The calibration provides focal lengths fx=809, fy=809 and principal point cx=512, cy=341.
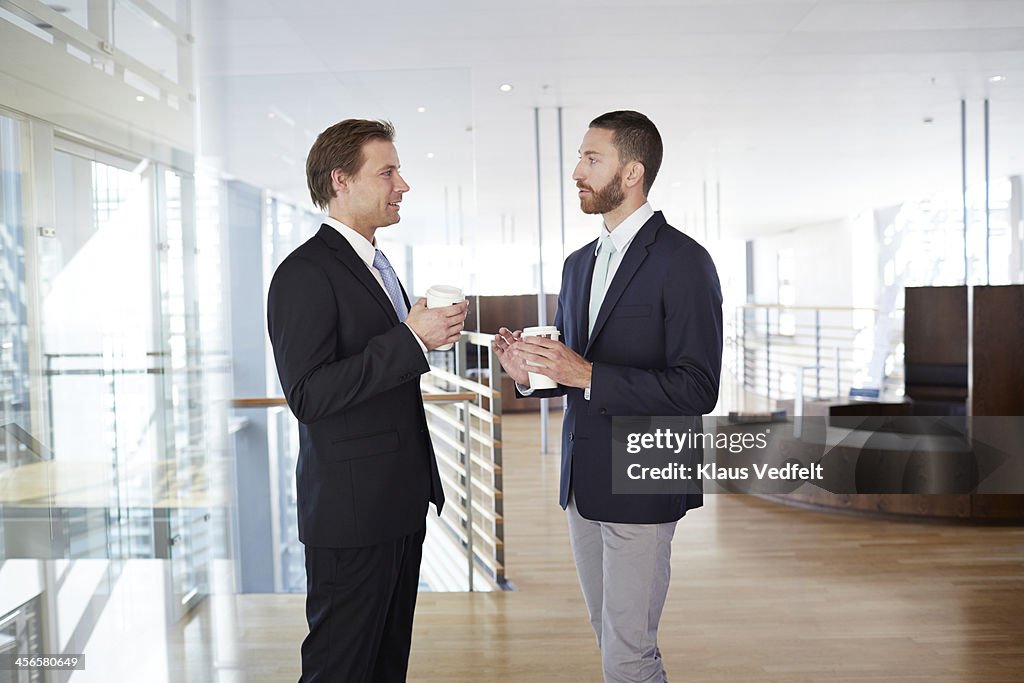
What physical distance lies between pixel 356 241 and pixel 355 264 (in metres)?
0.08

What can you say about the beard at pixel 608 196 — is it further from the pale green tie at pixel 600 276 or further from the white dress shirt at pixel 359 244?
the white dress shirt at pixel 359 244

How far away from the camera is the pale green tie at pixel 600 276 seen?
6.08 feet

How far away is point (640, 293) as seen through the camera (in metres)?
1.72

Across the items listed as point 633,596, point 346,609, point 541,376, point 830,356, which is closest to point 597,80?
point 541,376

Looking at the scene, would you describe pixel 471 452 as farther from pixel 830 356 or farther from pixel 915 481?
pixel 830 356

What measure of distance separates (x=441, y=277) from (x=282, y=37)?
1465 millimetres

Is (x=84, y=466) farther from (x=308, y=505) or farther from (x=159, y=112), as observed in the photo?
(x=159, y=112)

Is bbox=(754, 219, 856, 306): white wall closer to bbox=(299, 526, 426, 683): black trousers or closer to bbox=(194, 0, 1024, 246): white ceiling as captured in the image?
bbox=(194, 0, 1024, 246): white ceiling

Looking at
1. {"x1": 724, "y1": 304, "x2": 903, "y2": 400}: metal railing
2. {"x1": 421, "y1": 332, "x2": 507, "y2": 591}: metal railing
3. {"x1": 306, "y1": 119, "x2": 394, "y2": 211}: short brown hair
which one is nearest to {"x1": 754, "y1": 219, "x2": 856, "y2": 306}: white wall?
{"x1": 724, "y1": 304, "x2": 903, "y2": 400}: metal railing

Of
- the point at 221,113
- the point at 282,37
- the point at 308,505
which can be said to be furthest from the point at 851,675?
the point at 282,37

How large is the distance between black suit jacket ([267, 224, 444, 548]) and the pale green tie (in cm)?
44

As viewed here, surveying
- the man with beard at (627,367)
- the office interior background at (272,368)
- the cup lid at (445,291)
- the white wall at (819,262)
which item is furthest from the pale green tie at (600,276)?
the white wall at (819,262)

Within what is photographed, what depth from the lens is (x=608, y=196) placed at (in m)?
1.81

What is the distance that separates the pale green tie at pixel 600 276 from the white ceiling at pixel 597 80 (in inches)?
57.6
